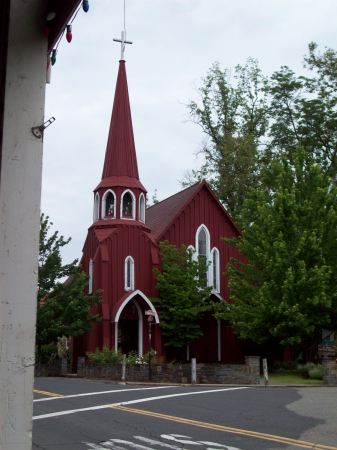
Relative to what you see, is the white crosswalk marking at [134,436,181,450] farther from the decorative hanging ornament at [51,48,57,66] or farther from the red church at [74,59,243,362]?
the red church at [74,59,243,362]

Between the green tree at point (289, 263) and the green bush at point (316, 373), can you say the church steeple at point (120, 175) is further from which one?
the green bush at point (316, 373)

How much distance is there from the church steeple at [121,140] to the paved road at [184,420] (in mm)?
17370

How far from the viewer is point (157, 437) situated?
32.5ft

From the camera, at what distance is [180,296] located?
31.2 m

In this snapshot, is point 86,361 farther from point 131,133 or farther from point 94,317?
point 131,133

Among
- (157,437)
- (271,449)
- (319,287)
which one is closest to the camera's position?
(271,449)

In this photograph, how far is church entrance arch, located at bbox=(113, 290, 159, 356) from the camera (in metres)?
31.6

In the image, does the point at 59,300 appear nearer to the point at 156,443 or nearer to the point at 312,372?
the point at 312,372

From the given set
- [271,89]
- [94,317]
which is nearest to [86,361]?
[94,317]

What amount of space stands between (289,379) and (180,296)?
8265 millimetres

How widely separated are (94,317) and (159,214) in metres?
9.56

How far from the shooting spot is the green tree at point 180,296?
31.3 m

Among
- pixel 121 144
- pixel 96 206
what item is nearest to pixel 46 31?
pixel 96 206

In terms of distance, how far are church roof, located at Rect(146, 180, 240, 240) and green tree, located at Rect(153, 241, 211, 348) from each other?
2035mm
